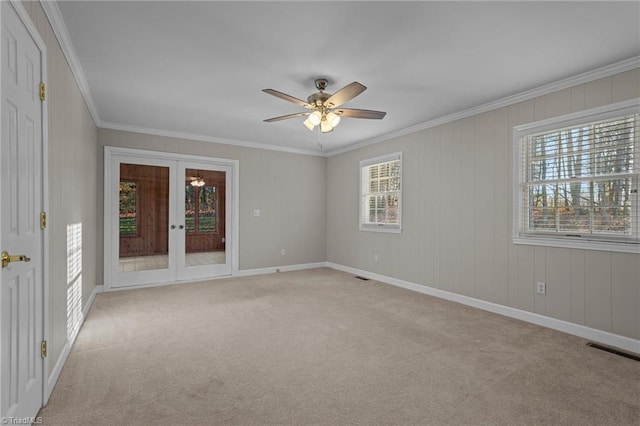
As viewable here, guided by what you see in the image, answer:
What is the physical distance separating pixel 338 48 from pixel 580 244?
2.94 m

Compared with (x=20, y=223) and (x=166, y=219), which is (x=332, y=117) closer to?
(x=20, y=223)

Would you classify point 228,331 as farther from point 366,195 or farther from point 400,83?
point 366,195

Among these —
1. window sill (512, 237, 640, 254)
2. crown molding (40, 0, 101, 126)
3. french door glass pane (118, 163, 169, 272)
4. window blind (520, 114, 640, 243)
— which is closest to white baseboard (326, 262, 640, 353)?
window sill (512, 237, 640, 254)

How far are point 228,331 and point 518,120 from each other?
3.87m

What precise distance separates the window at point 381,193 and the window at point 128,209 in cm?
379

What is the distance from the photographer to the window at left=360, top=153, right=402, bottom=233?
5.34 meters

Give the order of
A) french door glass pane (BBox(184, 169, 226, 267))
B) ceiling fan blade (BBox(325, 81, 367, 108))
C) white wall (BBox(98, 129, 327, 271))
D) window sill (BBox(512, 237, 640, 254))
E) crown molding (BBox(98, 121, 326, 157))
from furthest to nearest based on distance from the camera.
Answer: white wall (BBox(98, 129, 327, 271))
french door glass pane (BBox(184, 169, 226, 267))
crown molding (BBox(98, 121, 326, 157))
window sill (BBox(512, 237, 640, 254))
ceiling fan blade (BBox(325, 81, 367, 108))

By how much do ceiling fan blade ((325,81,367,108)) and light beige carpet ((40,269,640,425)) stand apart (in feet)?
7.27

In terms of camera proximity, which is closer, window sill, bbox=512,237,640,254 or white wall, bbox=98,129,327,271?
window sill, bbox=512,237,640,254

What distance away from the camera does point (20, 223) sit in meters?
1.67

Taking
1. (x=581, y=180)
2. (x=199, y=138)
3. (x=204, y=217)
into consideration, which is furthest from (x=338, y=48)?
(x=204, y=217)

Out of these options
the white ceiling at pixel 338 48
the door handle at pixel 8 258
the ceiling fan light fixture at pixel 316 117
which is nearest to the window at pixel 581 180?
the white ceiling at pixel 338 48

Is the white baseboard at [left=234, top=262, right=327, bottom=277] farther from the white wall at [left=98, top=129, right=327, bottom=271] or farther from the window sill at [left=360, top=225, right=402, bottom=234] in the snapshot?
the window sill at [left=360, top=225, right=402, bottom=234]

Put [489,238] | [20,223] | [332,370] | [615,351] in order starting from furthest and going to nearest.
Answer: [489,238] < [615,351] < [332,370] < [20,223]
